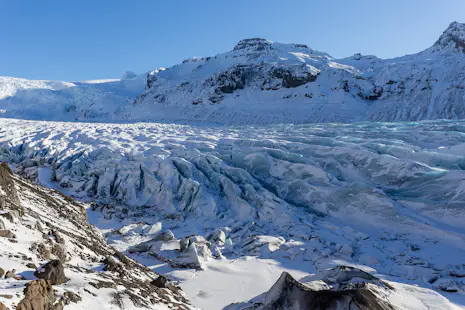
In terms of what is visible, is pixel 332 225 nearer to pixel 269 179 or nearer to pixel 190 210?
pixel 269 179

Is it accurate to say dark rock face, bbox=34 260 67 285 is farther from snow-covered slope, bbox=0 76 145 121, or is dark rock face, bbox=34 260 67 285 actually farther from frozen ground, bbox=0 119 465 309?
snow-covered slope, bbox=0 76 145 121

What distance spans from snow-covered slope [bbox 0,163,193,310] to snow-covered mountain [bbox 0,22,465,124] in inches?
1163

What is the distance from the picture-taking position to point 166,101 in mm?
44281

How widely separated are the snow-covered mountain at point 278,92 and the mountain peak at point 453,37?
0.14 m

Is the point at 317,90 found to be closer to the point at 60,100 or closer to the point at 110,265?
the point at 110,265

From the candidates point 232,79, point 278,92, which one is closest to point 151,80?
→ point 232,79

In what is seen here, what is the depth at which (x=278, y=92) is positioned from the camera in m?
40.3

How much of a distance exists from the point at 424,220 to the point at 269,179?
438cm

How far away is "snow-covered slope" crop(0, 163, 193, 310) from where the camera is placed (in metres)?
2.60

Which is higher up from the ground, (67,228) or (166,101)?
(166,101)

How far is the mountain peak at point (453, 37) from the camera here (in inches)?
1687

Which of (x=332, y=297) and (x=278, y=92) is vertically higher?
(x=278, y=92)

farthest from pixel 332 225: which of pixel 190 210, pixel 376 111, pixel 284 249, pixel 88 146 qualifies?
pixel 376 111

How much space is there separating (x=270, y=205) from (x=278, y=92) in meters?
32.8
